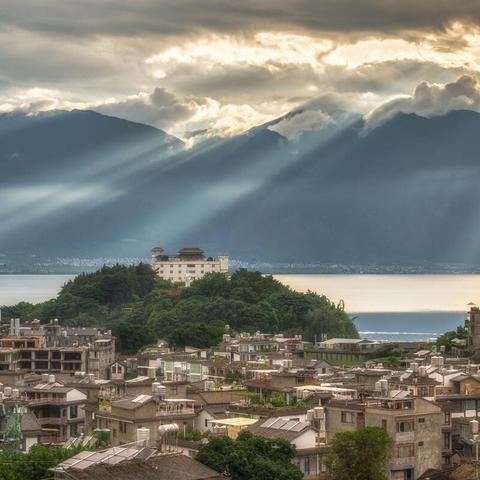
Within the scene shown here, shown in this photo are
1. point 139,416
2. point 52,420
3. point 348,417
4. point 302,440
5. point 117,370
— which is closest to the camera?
point 302,440

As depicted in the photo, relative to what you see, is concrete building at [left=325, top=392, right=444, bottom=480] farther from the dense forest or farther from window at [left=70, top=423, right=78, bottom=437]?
the dense forest

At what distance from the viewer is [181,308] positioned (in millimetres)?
94250

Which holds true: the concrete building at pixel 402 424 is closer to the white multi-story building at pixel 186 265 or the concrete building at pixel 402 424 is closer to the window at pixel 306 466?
the window at pixel 306 466

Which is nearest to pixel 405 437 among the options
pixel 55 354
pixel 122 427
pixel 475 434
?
pixel 475 434

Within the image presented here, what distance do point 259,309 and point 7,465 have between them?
216ft

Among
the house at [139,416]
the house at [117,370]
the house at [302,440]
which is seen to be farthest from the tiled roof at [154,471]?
the house at [117,370]

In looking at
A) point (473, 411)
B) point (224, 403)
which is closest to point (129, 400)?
point (224, 403)

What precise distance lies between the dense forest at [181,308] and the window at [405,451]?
4034 centimetres

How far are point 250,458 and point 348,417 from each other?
4.11 metres

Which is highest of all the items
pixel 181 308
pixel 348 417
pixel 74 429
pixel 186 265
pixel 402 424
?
pixel 186 265

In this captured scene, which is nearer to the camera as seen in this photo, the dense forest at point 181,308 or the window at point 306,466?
the window at point 306,466

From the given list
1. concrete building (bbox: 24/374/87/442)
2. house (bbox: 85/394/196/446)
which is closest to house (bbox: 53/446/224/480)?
house (bbox: 85/394/196/446)

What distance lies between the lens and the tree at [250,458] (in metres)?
27.6

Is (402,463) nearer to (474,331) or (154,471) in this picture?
(154,471)
